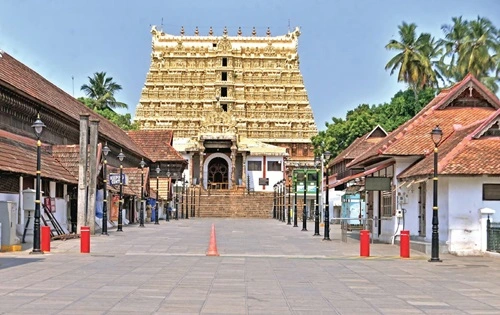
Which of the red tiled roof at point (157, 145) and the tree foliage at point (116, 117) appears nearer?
the red tiled roof at point (157, 145)

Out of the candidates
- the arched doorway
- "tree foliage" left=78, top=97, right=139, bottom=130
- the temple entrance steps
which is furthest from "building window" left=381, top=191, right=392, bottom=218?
"tree foliage" left=78, top=97, right=139, bottom=130

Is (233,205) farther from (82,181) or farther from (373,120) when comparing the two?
(82,181)

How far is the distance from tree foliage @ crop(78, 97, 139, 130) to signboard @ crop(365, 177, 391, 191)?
243 feet

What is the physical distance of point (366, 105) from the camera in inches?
3949

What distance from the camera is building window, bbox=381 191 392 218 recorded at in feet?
111

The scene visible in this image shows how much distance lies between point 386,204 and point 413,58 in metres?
48.7

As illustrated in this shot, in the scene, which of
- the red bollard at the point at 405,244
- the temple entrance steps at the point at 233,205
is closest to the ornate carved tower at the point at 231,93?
the temple entrance steps at the point at 233,205

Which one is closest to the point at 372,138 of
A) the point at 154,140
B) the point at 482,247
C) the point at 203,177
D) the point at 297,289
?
the point at 154,140

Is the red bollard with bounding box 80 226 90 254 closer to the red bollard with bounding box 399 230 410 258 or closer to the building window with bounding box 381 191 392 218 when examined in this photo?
the red bollard with bounding box 399 230 410 258

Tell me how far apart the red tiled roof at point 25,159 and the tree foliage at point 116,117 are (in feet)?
224

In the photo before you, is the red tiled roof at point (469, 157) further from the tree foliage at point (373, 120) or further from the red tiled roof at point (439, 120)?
the tree foliage at point (373, 120)

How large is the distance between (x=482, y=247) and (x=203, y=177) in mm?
72603

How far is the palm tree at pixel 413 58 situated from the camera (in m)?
80.3

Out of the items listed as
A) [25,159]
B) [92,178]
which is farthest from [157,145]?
[25,159]
